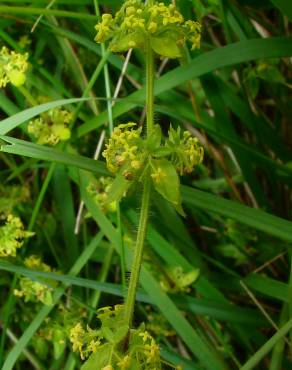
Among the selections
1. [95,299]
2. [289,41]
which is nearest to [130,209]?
[95,299]

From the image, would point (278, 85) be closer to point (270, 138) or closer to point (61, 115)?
point (270, 138)

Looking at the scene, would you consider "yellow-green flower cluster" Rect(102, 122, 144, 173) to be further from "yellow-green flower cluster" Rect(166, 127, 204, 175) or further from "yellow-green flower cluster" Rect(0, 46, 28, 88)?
"yellow-green flower cluster" Rect(0, 46, 28, 88)

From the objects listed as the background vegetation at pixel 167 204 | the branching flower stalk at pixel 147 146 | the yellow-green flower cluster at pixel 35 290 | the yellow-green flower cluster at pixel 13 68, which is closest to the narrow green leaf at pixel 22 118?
the background vegetation at pixel 167 204

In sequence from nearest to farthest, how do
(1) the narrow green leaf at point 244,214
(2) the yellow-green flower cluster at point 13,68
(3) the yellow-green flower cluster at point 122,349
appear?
(3) the yellow-green flower cluster at point 122,349
(1) the narrow green leaf at point 244,214
(2) the yellow-green flower cluster at point 13,68

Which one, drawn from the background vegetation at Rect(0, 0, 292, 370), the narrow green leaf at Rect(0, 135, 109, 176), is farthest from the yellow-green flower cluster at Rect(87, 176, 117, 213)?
the narrow green leaf at Rect(0, 135, 109, 176)

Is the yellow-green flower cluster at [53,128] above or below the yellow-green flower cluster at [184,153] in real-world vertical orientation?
above

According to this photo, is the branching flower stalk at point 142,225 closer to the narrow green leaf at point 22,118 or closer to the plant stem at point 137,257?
the plant stem at point 137,257
